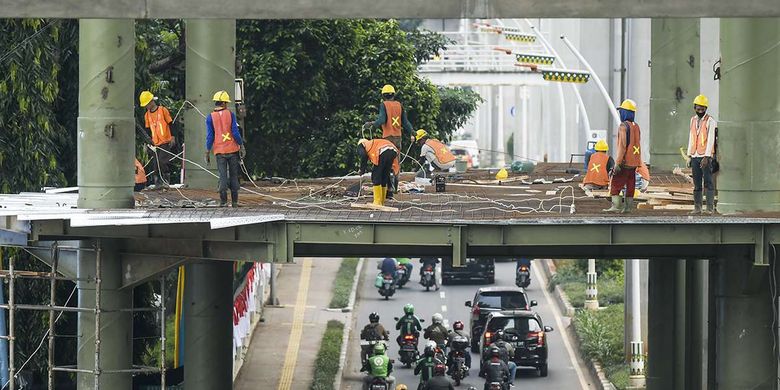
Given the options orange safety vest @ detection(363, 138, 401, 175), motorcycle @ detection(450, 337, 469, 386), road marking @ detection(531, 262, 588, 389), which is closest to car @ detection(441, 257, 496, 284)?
road marking @ detection(531, 262, 588, 389)

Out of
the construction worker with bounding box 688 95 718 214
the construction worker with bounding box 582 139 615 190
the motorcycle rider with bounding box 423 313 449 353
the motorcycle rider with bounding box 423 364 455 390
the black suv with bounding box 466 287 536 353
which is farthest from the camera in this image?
the black suv with bounding box 466 287 536 353

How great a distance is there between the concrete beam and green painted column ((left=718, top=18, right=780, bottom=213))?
2.74m

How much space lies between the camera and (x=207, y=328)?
32500mm

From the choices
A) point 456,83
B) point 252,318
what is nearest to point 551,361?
point 252,318

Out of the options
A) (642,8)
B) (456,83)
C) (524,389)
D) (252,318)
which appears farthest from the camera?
(456,83)

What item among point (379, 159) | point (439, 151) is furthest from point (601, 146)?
point (379, 159)

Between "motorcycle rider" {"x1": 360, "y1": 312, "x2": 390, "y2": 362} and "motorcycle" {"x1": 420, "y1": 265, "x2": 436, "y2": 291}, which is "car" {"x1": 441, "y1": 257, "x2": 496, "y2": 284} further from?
"motorcycle rider" {"x1": 360, "y1": 312, "x2": 390, "y2": 362}

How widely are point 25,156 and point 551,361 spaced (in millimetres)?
18762

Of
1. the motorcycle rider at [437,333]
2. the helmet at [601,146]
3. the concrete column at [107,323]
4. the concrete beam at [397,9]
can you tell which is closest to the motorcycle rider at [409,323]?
the motorcycle rider at [437,333]

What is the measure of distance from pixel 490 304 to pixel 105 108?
77.5ft

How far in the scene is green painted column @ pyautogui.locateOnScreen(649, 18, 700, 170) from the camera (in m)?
39.1

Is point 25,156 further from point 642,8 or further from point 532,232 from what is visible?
point 642,8

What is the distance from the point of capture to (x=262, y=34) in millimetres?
45656

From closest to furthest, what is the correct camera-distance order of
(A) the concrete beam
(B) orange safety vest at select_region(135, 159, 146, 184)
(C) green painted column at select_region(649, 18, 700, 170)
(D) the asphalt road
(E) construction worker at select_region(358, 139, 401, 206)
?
(A) the concrete beam < (E) construction worker at select_region(358, 139, 401, 206) < (B) orange safety vest at select_region(135, 159, 146, 184) < (C) green painted column at select_region(649, 18, 700, 170) < (D) the asphalt road
